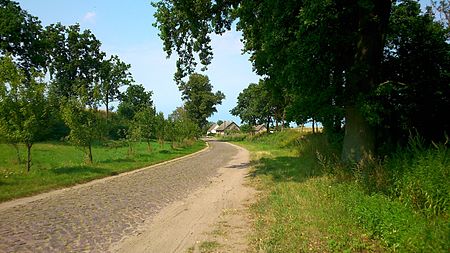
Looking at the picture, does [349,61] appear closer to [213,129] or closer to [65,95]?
[65,95]

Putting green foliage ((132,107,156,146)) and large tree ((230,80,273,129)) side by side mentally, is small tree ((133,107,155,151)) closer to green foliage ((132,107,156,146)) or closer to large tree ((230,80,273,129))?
green foliage ((132,107,156,146))

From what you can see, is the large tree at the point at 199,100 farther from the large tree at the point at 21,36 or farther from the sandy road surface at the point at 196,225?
the sandy road surface at the point at 196,225

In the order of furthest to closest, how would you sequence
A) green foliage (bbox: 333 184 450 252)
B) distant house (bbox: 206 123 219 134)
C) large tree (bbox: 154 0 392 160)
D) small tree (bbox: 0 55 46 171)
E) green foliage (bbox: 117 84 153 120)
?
1. distant house (bbox: 206 123 219 134)
2. green foliage (bbox: 117 84 153 120)
3. small tree (bbox: 0 55 46 171)
4. large tree (bbox: 154 0 392 160)
5. green foliage (bbox: 333 184 450 252)

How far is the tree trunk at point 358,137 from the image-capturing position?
1162cm

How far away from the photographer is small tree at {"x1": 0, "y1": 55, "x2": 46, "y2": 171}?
16.0 m

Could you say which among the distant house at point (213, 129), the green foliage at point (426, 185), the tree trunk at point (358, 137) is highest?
the distant house at point (213, 129)

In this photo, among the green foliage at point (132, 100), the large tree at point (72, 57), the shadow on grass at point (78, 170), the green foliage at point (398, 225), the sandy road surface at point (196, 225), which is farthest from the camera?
the green foliage at point (132, 100)

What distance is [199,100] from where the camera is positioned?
92.8m

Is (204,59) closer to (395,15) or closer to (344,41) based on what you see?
(344,41)

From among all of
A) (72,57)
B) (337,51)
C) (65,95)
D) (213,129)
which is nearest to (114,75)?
(72,57)

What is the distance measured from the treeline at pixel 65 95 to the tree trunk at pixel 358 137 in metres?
14.9

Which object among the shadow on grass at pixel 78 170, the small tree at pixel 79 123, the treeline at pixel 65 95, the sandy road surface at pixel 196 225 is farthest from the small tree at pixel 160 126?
the sandy road surface at pixel 196 225

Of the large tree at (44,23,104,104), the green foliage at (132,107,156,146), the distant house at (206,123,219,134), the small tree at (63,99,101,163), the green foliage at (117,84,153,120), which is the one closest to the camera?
the small tree at (63,99,101,163)

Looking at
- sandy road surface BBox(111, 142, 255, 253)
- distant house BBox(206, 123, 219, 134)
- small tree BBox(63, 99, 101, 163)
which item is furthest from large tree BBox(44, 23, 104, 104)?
distant house BBox(206, 123, 219, 134)
